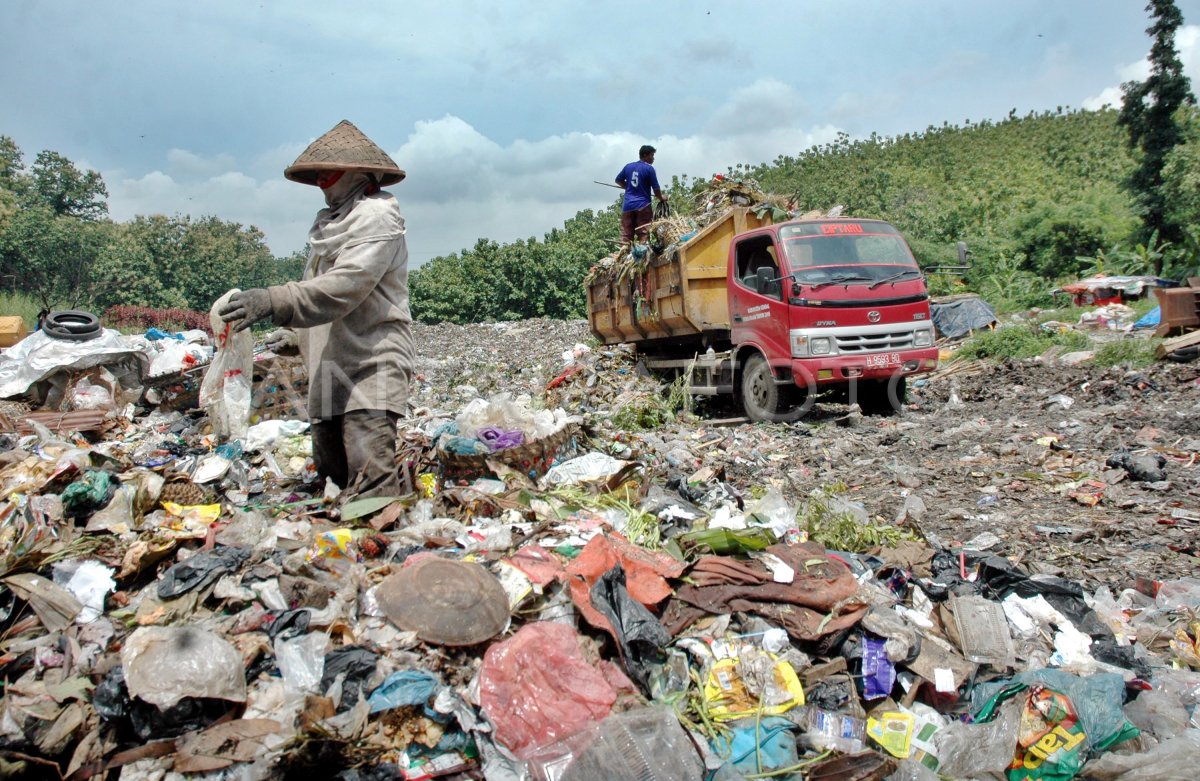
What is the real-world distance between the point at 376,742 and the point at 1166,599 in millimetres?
3259

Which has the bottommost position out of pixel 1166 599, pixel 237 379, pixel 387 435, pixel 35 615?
pixel 1166 599

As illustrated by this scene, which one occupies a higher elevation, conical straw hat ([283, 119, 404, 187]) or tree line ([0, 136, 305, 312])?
tree line ([0, 136, 305, 312])

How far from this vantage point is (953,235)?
66.7 ft

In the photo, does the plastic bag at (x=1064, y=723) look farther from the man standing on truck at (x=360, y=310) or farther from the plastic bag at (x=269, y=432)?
the plastic bag at (x=269, y=432)

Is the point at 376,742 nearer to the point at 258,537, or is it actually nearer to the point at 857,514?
the point at 258,537

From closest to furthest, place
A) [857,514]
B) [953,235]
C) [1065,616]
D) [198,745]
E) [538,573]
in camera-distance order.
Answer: [198,745] < [538,573] < [1065,616] < [857,514] < [953,235]

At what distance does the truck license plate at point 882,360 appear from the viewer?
302 inches

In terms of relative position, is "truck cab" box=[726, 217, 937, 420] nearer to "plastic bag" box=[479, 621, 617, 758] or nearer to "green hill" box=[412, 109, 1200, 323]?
"green hill" box=[412, 109, 1200, 323]

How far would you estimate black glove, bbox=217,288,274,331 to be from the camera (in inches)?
122

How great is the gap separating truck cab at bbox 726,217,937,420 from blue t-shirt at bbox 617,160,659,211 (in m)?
2.32

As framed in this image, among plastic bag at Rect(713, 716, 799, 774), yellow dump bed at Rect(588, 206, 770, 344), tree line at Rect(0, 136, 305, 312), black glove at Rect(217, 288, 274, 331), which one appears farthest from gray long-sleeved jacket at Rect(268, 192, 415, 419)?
tree line at Rect(0, 136, 305, 312)

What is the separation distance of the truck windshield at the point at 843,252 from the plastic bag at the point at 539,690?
19.3 ft

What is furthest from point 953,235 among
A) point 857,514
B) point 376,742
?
point 376,742

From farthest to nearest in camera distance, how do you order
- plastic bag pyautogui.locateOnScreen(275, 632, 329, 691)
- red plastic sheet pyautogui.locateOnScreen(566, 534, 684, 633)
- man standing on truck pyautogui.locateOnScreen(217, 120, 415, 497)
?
man standing on truck pyautogui.locateOnScreen(217, 120, 415, 497), red plastic sheet pyautogui.locateOnScreen(566, 534, 684, 633), plastic bag pyautogui.locateOnScreen(275, 632, 329, 691)
